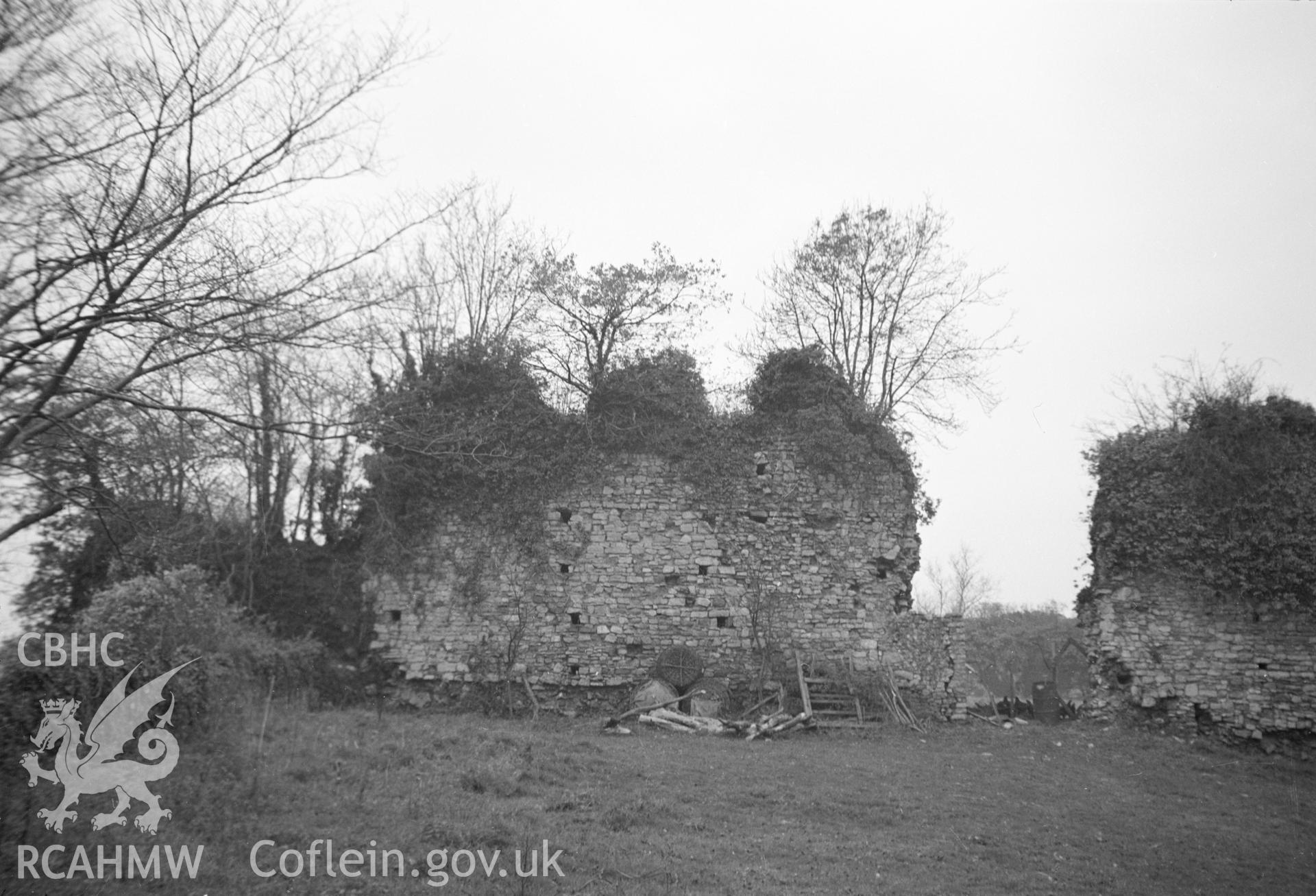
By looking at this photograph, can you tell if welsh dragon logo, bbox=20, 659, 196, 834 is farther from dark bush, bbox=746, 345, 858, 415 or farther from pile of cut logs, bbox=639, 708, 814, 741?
dark bush, bbox=746, 345, 858, 415

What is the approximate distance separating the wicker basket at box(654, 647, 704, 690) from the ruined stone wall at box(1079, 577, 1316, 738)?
23.8ft

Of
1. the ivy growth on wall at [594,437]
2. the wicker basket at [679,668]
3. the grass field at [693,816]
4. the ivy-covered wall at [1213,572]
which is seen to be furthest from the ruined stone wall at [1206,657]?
the wicker basket at [679,668]

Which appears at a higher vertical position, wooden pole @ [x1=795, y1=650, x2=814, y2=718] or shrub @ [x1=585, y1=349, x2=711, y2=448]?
shrub @ [x1=585, y1=349, x2=711, y2=448]

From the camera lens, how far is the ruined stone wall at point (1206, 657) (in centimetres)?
1334

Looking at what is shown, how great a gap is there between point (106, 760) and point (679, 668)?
31.1 ft

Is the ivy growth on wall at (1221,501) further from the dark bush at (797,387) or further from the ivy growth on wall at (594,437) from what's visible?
the dark bush at (797,387)

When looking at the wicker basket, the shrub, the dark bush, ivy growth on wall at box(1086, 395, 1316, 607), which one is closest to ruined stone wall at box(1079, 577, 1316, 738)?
ivy growth on wall at box(1086, 395, 1316, 607)

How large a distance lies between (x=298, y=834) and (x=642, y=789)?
11.5ft

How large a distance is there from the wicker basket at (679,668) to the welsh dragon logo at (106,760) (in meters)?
8.70

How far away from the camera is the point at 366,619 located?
14.8 metres

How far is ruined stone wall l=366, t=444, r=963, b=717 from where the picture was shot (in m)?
14.3

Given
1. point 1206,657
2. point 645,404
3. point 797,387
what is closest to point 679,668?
point 645,404

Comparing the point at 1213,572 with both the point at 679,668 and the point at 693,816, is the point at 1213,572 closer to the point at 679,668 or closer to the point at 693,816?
the point at 679,668

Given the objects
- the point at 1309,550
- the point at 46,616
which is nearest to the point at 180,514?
the point at 46,616
